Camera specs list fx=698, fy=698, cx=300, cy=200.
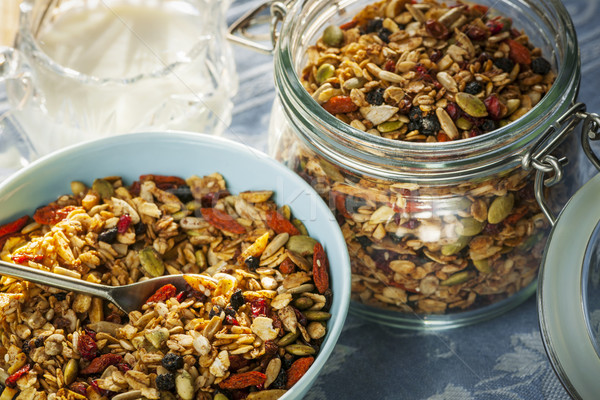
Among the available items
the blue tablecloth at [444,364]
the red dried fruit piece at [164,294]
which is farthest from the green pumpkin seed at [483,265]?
the red dried fruit piece at [164,294]

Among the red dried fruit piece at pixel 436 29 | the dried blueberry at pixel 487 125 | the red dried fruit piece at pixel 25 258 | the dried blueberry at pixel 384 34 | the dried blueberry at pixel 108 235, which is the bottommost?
the dried blueberry at pixel 108 235

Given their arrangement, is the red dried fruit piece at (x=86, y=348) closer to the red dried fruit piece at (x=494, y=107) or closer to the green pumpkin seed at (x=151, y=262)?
the green pumpkin seed at (x=151, y=262)

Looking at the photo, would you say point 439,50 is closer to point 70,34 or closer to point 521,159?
point 521,159

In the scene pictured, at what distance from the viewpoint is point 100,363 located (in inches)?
28.7

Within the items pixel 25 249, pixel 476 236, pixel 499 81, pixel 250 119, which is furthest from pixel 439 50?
pixel 25 249

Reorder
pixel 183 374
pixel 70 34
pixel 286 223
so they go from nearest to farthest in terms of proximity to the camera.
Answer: pixel 183 374, pixel 286 223, pixel 70 34

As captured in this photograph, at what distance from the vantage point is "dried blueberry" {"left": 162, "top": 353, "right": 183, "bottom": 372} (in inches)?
27.9

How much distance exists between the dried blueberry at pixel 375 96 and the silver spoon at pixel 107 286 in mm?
272

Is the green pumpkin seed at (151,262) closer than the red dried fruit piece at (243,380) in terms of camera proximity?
No

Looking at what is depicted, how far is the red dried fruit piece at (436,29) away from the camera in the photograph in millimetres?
859

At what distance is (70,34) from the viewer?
1.11 m

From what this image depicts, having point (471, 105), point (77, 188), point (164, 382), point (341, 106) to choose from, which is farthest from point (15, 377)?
point (471, 105)

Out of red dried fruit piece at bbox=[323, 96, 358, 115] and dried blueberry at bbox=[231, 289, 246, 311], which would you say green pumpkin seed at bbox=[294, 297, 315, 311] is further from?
red dried fruit piece at bbox=[323, 96, 358, 115]

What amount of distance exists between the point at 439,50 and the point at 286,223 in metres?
0.28
